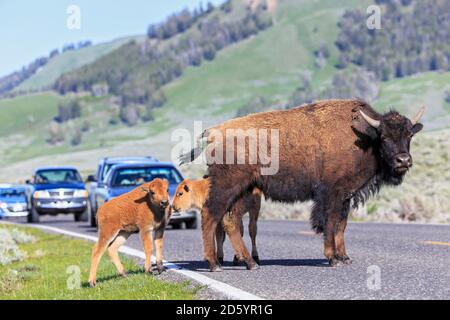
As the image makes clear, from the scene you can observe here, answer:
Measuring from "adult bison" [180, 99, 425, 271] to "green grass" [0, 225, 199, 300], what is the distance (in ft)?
4.55

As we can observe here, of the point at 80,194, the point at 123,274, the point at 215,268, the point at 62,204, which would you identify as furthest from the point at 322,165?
the point at 80,194

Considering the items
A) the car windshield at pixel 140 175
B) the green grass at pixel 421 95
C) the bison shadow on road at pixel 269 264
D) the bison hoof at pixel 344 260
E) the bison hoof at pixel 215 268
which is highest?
the bison hoof at pixel 215 268

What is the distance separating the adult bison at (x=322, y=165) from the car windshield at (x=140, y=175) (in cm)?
1130

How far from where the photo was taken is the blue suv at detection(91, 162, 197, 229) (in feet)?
76.5

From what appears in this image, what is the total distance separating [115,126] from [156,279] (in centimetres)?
18880

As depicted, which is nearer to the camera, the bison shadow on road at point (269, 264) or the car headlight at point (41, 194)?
the bison shadow on road at point (269, 264)

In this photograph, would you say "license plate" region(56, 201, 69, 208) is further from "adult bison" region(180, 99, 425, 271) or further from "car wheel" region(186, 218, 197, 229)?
"adult bison" region(180, 99, 425, 271)

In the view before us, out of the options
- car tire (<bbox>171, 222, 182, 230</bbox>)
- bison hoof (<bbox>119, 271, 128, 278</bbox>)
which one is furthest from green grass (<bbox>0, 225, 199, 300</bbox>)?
car tire (<bbox>171, 222, 182, 230</bbox>)

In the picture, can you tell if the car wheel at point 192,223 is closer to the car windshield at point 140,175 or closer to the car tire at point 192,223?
the car tire at point 192,223

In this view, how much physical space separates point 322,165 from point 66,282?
138 inches

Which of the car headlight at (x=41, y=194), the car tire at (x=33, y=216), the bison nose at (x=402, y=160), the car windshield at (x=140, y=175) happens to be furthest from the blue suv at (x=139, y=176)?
the bison nose at (x=402, y=160)

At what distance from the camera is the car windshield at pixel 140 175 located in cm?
2353
